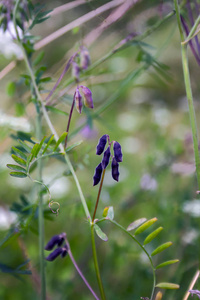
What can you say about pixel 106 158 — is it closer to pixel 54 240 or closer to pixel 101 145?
pixel 101 145

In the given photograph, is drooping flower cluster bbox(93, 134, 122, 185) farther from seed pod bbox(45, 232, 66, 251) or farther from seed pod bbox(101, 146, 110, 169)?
seed pod bbox(45, 232, 66, 251)

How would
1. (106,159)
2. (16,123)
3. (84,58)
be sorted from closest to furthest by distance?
1. (106,159)
2. (84,58)
3. (16,123)

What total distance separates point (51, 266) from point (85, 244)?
0.43 ft

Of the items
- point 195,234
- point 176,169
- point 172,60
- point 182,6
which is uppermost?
point 172,60

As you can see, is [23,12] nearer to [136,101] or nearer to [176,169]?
[176,169]

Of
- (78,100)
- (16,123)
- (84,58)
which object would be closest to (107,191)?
(16,123)

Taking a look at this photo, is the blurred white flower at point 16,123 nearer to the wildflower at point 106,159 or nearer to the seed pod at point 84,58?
the seed pod at point 84,58

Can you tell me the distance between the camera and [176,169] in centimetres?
120

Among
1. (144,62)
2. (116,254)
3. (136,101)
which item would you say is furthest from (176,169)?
(136,101)

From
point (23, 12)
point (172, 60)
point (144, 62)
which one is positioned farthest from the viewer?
point (172, 60)

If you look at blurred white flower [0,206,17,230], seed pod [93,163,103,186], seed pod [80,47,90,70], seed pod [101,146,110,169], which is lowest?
blurred white flower [0,206,17,230]

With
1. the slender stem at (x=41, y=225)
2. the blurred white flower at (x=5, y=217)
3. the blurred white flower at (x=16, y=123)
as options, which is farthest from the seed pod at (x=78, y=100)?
the blurred white flower at (x=5, y=217)

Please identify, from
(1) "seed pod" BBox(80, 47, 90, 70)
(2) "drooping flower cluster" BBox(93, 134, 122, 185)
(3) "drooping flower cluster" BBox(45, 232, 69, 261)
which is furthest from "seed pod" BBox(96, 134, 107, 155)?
(1) "seed pod" BBox(80, 47, 90, 70)

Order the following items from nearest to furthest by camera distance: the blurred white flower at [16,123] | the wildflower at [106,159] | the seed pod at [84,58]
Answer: the wildflower at [106,159] → the seed pod at [84,58] → the blurred white flower at [16,123]
